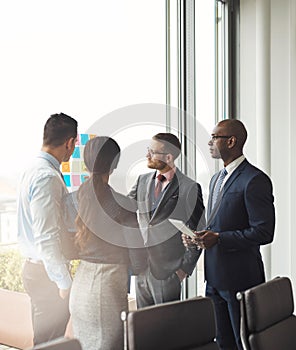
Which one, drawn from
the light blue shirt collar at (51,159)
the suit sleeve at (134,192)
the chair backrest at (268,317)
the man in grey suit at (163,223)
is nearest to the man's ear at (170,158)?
the man in grey suit at (163,223)

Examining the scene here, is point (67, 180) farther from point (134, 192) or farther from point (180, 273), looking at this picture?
point (180, 273)

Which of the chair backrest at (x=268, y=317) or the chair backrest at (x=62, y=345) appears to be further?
the chair backrest at (x=268, y=317)

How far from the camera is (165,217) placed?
3.27 meters

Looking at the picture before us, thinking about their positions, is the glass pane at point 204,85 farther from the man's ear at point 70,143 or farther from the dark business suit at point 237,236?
the man's ear at point 70,143

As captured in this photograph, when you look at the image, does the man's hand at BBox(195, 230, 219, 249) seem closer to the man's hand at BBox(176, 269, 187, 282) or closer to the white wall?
the man's hand at BBox(176, 269, 187, 282)

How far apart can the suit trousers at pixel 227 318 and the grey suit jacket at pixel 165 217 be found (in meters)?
0.29

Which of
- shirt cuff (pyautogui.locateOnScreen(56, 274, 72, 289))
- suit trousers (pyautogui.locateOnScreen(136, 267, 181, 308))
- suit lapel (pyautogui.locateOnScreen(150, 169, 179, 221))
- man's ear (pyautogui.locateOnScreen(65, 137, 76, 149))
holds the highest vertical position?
man's ear (pyautogui.locateOnScreen(65, 137, 76, 149))

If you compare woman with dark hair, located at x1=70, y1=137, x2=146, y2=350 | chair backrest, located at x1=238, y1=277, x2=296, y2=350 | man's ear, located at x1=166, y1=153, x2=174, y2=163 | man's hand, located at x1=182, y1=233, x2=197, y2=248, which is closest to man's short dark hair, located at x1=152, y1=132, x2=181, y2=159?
man's ear, located at x1=166, y1=153, x2=174, y2=163

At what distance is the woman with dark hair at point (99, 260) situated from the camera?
2811 mm

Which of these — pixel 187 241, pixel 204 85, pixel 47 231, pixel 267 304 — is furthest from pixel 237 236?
pixel 204 85

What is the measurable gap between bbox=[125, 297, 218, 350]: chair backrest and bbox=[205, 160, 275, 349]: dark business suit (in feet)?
4.08

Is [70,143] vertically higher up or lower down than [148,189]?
higher up

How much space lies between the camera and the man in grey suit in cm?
324

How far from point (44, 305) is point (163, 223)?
829mm
